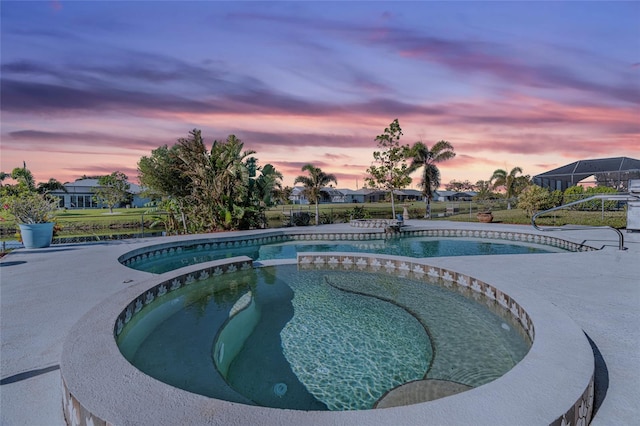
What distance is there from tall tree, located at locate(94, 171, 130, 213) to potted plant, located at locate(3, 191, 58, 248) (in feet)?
97.1

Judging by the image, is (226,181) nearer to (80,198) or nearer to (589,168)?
(589,168)

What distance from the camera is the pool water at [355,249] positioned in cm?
1152

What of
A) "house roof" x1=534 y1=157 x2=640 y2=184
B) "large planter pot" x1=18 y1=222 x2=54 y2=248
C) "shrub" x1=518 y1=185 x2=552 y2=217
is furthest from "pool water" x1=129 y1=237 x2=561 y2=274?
"house roof" x1=534 y1=157 x2=640 y2=184

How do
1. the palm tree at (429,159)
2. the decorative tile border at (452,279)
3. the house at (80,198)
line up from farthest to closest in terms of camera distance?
the house at (80,198), the palm tree at (429,159), the decorative tile border at (452,279)

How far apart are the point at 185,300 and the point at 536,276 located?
Answer: 7.28 meters

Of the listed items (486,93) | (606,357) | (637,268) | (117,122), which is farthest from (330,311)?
(117,122)

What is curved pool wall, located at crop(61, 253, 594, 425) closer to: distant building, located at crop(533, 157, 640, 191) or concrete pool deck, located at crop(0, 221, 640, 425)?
concrete pool deck, located at crop(0, 221, 640, 425)

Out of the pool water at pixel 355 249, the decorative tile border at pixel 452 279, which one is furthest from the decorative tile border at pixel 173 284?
the pool water at pixel 355 249

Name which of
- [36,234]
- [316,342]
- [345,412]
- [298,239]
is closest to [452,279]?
[316,342]

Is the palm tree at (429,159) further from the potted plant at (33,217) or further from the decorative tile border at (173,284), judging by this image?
the potted plant at (33,217)

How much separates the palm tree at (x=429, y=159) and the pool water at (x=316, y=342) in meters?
19.2

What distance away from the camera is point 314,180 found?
22.0m

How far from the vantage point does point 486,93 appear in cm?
1211

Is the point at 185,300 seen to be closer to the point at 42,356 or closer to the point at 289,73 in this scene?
the point at 42,356
